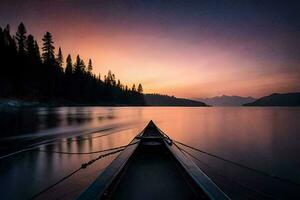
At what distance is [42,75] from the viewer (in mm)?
68688

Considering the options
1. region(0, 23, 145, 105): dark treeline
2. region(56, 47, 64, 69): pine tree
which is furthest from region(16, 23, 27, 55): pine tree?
region(56, 47, 64, 69): pine tree

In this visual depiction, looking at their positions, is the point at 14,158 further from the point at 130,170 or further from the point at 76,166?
the point at 130,170

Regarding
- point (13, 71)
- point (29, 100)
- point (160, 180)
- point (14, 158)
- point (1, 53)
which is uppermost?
point (1, 53)

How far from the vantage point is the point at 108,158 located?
9.09m

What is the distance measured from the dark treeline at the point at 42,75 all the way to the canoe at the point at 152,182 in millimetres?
58490

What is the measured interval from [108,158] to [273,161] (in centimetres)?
831

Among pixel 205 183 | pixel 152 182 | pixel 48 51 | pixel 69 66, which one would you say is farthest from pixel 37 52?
pixel 205 183

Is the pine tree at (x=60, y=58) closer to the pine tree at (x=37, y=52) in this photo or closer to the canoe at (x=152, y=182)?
the pine tree at (x=37, y=52)

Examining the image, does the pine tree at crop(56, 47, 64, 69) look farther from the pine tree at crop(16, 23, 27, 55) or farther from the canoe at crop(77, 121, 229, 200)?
the canoe at crop(77, 121, 229, 200)

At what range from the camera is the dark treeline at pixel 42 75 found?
5569cm

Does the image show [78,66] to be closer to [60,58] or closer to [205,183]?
[60,58]

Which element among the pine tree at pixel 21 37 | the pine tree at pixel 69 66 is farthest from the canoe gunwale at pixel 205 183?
the pine tree at pixel 69 66

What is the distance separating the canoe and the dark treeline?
192 ft

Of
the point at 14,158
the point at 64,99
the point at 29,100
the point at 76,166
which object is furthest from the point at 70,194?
the point at 64,99
